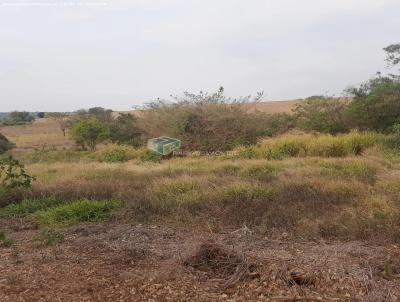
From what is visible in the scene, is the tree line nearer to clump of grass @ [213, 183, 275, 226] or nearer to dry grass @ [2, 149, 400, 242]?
dry grass @ [2, 149, 400, 242]

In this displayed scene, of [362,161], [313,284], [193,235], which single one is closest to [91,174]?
[193,235]

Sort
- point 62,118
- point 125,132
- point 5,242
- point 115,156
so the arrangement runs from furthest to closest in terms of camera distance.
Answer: point 62,118 → point 125,132 → point 115,156 → point 5,242

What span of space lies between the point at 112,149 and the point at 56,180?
8.84 meters

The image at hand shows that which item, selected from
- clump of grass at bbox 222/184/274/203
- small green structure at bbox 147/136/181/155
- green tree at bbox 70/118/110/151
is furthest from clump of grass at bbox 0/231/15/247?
green tree at bbox 70/118/110/151

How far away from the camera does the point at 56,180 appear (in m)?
8.90

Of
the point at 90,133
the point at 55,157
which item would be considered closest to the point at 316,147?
the point at 55,157

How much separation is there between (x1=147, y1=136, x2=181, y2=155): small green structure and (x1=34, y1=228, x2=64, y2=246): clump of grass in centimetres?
1092

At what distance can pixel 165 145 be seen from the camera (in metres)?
16.8

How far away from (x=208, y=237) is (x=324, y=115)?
14010 mm

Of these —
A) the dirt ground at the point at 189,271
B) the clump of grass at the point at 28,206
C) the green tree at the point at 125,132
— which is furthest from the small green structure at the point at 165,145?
the dirt ground at the point at 189,271

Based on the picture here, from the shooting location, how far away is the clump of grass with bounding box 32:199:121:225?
245 inches

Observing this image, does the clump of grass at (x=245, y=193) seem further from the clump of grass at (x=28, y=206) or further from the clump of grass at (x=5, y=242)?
Result: the clump of grass at (x=5, y=242)

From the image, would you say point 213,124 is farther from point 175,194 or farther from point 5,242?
point 5,242

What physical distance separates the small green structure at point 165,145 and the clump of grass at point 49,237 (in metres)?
10.9
